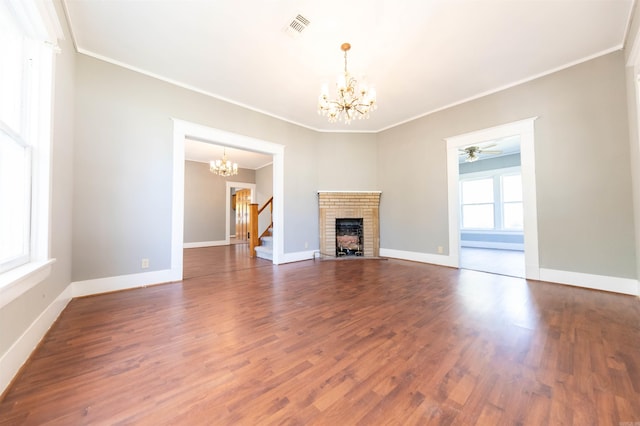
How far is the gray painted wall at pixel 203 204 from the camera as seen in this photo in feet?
23.7

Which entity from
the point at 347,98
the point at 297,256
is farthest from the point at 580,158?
the point at 297,256

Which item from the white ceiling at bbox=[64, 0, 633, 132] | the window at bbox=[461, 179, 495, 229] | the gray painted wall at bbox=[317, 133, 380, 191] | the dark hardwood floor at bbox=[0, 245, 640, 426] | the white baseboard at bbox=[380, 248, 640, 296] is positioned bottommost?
the dark hardwood floor at bbox=[0, 245, 640, 426]

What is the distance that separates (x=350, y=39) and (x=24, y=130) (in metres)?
2.97

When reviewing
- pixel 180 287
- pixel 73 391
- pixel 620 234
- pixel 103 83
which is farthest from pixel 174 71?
pixel 620 234

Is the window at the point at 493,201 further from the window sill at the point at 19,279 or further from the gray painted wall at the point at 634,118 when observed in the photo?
the window sill at the point at 19,279

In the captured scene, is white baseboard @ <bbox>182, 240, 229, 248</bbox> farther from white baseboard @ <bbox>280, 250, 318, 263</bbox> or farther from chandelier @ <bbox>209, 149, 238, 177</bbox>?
white baseboard @ <bbox>280, 250, 318, 263</bbox>

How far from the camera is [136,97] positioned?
3082 millimetres

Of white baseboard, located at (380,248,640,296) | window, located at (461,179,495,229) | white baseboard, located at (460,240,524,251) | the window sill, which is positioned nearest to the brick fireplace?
white baseboard, located at (380,248,640,296)

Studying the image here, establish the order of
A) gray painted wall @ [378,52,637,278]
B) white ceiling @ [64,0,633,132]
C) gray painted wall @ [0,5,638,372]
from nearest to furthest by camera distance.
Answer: white ceiling @ [64,0,633,132] → gray painted wall @ [0,5,638,372] → gray painted wall @ [378,52,637,278]

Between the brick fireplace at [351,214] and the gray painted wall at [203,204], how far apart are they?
428 centimetres

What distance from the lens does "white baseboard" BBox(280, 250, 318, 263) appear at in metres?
4.65

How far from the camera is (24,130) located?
64.6 inches

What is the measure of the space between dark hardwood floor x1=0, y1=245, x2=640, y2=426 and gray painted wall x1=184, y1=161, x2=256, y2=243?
489cm

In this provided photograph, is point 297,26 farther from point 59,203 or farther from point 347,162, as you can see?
point 347,162
